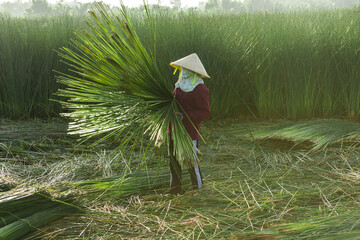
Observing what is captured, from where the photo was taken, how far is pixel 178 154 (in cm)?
193

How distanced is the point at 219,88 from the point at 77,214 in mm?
2524

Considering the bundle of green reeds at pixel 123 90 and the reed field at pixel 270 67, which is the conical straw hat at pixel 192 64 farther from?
the reed field at pixel 270 67

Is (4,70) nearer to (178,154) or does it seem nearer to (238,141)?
(238,141)

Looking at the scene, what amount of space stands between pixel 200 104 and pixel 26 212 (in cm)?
102

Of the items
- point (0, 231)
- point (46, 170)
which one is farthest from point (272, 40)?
point (0, 231)

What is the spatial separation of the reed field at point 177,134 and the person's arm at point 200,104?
153 millimetres

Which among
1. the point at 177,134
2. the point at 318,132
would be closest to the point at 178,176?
the point at 177,134

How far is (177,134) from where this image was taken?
1948mm

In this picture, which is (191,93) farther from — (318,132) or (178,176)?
(318,132)

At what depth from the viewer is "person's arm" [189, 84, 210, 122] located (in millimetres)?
2096

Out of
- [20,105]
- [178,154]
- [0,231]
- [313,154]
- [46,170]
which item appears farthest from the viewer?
[20,105]

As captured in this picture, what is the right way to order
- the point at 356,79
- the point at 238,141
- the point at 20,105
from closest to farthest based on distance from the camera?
the point at 238,141 → the point at 356,79 → the point at 20,105

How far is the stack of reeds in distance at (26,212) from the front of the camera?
1775mm

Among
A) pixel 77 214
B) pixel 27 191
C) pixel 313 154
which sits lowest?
pixel 313 154
